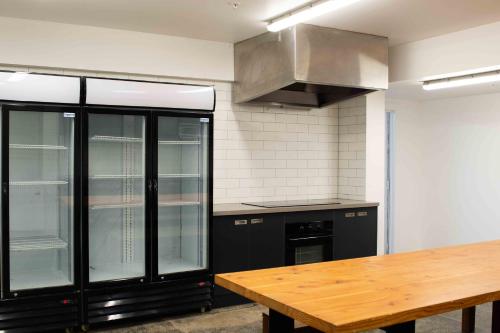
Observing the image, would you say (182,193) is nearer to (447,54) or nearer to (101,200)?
(101,200)

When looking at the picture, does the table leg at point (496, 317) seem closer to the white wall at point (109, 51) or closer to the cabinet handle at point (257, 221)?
the cabinet handle at point (257, 221)

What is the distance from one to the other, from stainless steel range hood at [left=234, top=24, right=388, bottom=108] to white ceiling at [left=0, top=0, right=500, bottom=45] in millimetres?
129

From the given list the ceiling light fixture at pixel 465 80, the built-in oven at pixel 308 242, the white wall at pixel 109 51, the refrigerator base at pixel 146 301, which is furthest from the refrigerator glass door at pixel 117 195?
the ceiling light fixture at pixel 465 80

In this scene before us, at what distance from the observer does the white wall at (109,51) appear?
4336 millimetres

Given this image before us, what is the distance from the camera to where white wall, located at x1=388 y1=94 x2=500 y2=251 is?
259 inches

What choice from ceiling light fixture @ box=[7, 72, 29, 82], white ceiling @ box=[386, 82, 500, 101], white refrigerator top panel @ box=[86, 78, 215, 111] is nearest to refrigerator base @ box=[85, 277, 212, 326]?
white refrigerator top panel @ box=[86, 78, 215, 111]

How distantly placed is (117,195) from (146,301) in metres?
0.93

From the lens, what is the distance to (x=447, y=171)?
7109mm

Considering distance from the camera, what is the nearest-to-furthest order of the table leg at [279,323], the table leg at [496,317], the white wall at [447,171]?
the table leg at [279,323], the table leg at [496,317], the white wall at [447,171]

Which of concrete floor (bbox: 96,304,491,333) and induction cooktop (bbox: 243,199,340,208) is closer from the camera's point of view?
concrete floor (bbox: 96,304,491,333)

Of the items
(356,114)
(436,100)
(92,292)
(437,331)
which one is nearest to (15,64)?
(92,292)

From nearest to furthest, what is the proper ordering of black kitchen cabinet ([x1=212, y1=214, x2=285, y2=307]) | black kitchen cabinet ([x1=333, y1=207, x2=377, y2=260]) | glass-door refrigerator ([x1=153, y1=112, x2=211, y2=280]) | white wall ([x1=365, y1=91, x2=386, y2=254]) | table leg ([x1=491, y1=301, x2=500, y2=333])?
table leg ([x1=491, y1=301, x2=500, y2=333])
glass-door refrigerator ([x1=153, y1=112, x2=211, y2=280])
black kitchen cabinet ([x1=212, y1=214, x2=285, y2=307])
black kitchen cabinet ([x1=333, y1=207, x2=377, y2=260])
white wall ([x1=365, y1=91, x2=386, y2=254])

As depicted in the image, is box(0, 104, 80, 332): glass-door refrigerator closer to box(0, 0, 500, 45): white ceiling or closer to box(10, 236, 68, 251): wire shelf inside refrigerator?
Result: box(10, 236, 68, 251): wire shelf inside refrigerator

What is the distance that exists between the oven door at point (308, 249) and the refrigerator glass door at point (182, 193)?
0.93 meters
